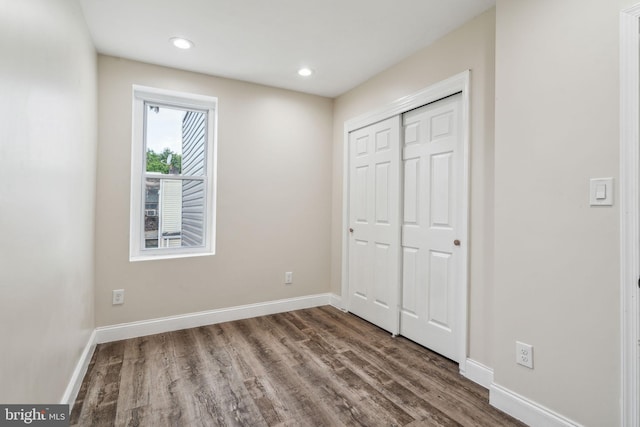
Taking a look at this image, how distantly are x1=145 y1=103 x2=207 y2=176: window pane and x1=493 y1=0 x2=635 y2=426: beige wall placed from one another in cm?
271

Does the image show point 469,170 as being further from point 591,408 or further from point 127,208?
point 127,208

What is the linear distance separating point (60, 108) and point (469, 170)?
2.47 meters

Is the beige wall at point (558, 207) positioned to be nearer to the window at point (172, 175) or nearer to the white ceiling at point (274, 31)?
the white ceiling at point (274, 31)

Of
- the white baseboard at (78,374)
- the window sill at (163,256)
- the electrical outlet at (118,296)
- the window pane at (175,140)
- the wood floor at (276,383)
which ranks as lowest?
the wood floor at (276,383)

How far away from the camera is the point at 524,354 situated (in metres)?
1.75

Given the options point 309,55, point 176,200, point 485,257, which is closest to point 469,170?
point 485,257

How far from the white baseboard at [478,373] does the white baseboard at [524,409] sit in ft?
0.48

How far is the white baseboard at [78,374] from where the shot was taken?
70.7 inches

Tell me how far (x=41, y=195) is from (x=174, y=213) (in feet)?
5.87

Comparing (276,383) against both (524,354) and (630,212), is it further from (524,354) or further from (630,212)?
(630,212)

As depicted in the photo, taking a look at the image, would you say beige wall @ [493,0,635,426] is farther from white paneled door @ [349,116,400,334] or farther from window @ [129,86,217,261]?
window @ [129,86,217,261]

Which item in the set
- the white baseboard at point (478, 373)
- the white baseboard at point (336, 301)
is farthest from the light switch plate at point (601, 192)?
the white baseboard at point (336, 301)

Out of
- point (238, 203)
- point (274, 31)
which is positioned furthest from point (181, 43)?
point (238, 203)

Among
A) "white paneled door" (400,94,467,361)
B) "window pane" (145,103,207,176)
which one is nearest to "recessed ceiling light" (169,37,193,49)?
"window pane" (145,103,207,176)
